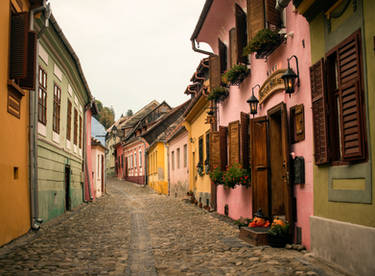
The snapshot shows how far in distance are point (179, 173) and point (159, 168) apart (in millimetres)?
7850

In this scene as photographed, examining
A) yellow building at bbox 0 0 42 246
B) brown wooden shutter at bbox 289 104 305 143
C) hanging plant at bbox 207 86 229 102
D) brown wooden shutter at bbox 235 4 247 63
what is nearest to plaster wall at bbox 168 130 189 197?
hanging plant at bbox 207 86 229 102

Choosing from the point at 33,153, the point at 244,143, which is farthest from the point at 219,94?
the point at 33,153

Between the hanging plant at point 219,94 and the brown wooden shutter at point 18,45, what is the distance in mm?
6343

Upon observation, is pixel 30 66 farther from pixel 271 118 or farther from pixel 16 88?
pixel 271 118

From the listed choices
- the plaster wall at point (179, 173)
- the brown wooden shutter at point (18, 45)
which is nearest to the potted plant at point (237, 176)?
the brown wooden shutter at point (18, 45)

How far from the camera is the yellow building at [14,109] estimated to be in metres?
7.99

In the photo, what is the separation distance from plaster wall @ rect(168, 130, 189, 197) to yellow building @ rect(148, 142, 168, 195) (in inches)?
88.8

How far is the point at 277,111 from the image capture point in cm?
861

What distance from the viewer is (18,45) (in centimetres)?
854

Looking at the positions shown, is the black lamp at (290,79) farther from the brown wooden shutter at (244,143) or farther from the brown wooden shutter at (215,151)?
the brown wooden shutter at (215,151)

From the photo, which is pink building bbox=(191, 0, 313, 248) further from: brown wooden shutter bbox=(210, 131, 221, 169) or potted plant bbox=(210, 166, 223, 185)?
potted plant bbox=(210, 166, 223, 185)

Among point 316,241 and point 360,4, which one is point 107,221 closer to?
point 316,241

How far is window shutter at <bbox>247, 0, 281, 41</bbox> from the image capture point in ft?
27.3

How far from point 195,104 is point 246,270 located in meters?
12.6
